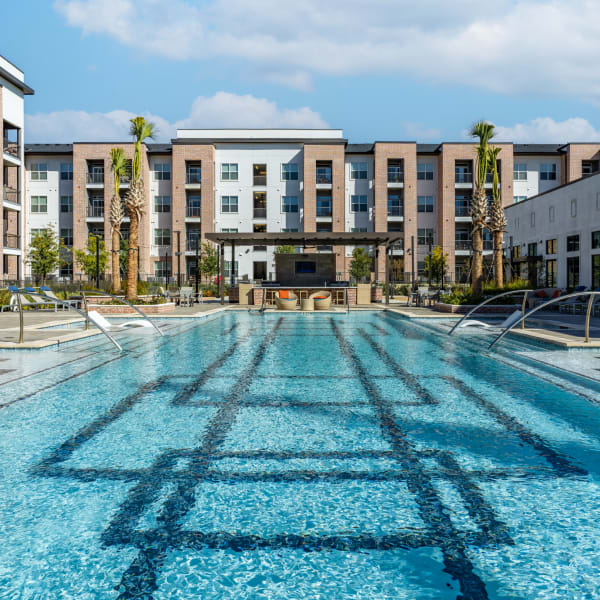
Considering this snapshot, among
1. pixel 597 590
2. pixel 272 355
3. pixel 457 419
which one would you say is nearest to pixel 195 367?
pixel 272 355

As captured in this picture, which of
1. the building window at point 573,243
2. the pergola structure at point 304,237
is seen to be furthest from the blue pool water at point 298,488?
the building window at point 573,243

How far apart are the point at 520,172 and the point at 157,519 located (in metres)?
57.6

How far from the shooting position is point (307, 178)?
5200 centimetres

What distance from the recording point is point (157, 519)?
3.47 m

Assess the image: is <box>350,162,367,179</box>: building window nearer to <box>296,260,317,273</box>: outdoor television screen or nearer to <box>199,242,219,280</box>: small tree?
<box>199,242,219,280</box>: small tree

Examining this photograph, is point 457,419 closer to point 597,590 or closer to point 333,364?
point 597,590

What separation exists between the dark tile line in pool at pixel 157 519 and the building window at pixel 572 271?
1097 inches

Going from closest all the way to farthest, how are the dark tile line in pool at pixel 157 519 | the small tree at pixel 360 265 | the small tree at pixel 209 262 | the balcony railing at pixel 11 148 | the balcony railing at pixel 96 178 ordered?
the dark tile line in pool at pixel 157 519
the balcony railing at pixel 11 148
the small tree at pixel 209 262
the small tree at pixel 360 265
the balcony railing at pixel 96 178

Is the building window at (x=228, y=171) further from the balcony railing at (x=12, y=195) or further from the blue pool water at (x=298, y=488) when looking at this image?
the blue pool water at (x=298, y=488)

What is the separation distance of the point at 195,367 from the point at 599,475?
21.6ft

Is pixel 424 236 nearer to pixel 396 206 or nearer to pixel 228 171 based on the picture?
pixel 396 206

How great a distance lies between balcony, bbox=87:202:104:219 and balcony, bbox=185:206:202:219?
808cm

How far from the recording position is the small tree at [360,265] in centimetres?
4834

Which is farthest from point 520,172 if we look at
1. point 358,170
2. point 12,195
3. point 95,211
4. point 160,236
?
point 12,195
